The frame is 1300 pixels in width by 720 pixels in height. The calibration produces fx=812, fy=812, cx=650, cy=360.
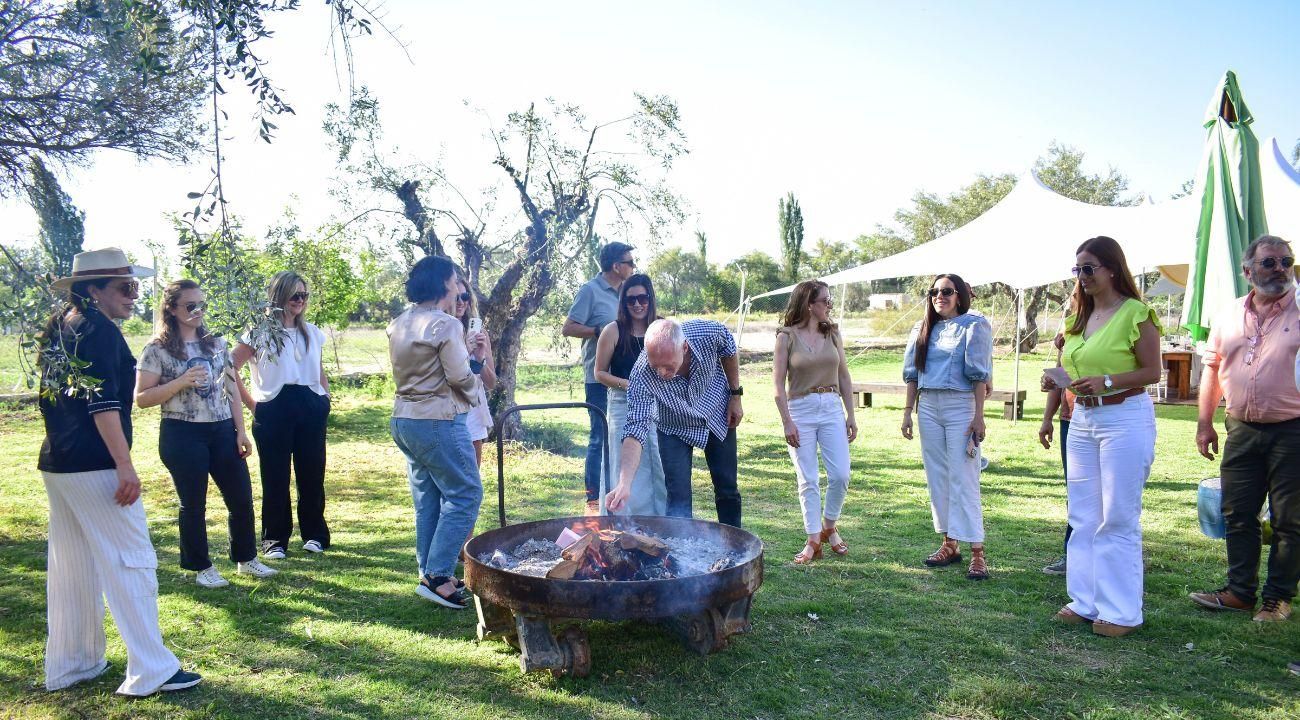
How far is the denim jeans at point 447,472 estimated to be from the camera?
160 inches

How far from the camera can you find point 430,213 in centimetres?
865

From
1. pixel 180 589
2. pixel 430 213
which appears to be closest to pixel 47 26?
pixel 180 589

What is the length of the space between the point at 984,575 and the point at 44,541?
20.2 ft

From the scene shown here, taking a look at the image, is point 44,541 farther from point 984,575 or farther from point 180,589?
point 984,575

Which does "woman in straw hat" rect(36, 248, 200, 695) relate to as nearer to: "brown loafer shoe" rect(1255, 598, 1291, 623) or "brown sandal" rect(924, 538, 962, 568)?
"brown sandal" rect(924, 538, 962, 568)

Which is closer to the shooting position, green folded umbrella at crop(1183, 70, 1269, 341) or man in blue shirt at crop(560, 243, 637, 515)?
green folded umbrella at crop(1183, 70, 1269, 341)

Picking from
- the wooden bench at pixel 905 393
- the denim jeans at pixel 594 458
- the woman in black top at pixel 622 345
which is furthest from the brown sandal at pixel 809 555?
the wooden bench at pixel 905 393

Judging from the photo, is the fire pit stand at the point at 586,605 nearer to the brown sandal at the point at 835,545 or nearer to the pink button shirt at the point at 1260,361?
the brown sandal at the point at 835,545

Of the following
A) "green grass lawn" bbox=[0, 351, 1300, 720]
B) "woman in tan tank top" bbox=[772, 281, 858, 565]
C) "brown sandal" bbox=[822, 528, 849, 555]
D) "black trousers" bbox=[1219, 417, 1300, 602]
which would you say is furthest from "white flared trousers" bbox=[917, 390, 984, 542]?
"black trousers" bbox=[1219, 417, 1300, 602]

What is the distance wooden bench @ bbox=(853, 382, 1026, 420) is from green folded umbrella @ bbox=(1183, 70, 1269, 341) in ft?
17.4

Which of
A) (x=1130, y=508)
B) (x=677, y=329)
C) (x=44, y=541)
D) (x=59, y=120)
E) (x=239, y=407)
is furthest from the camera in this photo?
(x=44, y=541)

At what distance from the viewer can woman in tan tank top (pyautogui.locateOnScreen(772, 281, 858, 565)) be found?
488 centimetres

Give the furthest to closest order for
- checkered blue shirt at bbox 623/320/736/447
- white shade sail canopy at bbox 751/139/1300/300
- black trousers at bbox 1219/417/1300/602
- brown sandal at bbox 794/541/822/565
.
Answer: white shade sail canopy at bbox 751/139/1300/300 < brown sandal at bbox 794/541/822/565 < checkered blue shirt at bbox 623/320/736/447 < black trousers at bbox 1219/417/1300/602

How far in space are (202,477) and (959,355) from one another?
13.8 feet
